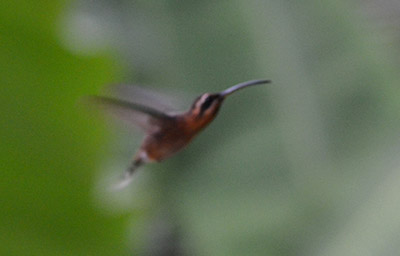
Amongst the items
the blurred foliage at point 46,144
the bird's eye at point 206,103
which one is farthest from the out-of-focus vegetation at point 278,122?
the bird's eye at point 206,103

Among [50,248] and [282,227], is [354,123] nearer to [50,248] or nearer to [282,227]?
[282,227]

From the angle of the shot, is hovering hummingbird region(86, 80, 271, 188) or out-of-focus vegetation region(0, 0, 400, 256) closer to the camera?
hovering hummingbird region(86, 80, 271, 188)

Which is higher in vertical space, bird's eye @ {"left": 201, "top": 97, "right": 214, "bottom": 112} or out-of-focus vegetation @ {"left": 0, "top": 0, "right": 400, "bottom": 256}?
bird's eye @ {"left": 201, "top": 97, "right": 214, "bottom": 112}

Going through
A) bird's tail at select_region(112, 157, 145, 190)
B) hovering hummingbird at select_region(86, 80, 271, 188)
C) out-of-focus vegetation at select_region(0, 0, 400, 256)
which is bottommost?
out-of-focus vegetation at select_region(0, 0, 400, 256)

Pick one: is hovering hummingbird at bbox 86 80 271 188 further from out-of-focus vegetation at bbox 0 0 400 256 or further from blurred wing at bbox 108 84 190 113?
out-of-focus vegetation at bbox 0 0 400 256

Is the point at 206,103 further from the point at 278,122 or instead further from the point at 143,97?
the point at 278,122

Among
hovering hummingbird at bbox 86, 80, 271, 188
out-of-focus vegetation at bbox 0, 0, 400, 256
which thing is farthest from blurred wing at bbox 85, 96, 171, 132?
out-of-focus vegetation at bbox 0, 0, 400, 256

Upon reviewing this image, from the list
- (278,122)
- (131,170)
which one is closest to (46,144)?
(131,170)

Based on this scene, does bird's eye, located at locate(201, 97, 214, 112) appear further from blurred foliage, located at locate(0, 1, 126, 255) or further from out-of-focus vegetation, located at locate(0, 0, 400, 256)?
out-of-focus vegetation, located at locate(0, 0, 400, 256)
